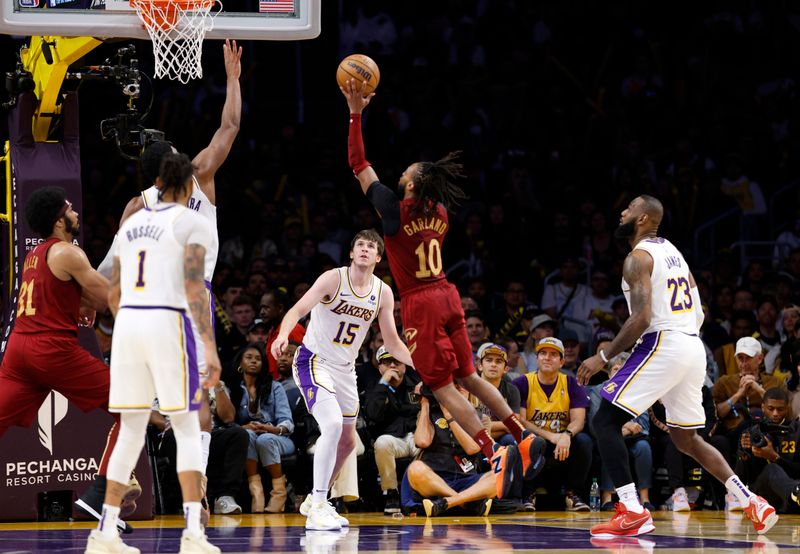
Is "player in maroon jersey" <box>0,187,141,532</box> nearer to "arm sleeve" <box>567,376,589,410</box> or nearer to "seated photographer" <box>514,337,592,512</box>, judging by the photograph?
"seated photographer" <box>514,337,592,512</box>

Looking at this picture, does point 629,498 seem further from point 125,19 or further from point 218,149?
point 125,19

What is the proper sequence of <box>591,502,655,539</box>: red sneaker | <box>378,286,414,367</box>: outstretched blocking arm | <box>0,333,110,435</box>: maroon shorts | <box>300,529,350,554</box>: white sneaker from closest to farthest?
1. <box>300,529,350,554</box>: white sneaker
2. <box>0,333,110,435</box>: maroon shorts
3. <box>591,502,655,539</box>: red sneaker
4. <box>378,286,414,367</box>: outstretched blocking arm

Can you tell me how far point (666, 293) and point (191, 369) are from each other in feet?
12.6

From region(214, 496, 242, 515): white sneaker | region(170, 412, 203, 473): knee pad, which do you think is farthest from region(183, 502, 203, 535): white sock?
region(214, 496, 242, 515): white sneaker

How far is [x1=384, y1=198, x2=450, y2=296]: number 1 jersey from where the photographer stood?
30.9 feet

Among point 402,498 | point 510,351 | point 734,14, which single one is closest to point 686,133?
point 734,14

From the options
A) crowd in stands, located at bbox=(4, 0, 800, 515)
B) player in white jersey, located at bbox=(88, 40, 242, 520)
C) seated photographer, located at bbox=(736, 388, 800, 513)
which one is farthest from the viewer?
crowd in stands, located at bbox=(4, 0, 800, 515)

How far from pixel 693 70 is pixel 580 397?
918 cm

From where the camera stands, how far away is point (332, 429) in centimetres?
998

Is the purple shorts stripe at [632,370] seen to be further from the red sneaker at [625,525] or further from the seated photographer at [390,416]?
the seated photographer at [390,416]

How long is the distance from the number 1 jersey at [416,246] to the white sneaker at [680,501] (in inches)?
181

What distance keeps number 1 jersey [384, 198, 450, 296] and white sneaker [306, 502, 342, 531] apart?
1.83m

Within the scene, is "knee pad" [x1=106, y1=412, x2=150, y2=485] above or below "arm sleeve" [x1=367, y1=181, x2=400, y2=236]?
below

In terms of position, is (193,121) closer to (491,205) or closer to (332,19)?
(332,19)
